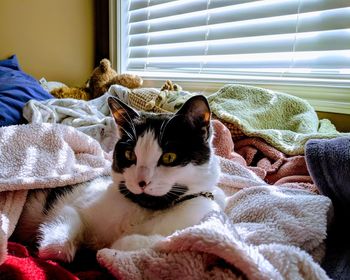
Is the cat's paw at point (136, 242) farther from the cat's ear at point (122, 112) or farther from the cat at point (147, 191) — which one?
the cat's ear at point (122, 112)

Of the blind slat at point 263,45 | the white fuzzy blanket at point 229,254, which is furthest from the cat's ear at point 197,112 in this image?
the blind slat at point 263,45

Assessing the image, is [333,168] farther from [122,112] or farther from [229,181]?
[122,112]

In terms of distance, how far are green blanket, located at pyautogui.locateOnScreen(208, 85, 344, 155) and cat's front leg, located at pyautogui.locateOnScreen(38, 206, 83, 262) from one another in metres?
0.64

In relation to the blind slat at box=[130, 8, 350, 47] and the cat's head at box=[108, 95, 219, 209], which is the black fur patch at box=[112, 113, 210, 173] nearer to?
the cat's head at box=[108, 95, 219, 209]

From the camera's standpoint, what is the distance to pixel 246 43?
1.54 m

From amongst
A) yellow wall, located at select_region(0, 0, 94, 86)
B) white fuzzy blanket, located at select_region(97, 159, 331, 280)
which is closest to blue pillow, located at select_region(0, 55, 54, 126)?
yellow wall, located at select_region(0, 0, 94, 86)

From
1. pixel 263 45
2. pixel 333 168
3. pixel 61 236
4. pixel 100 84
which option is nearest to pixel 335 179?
pixel 333 168

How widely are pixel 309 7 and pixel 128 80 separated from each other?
97 centimetres

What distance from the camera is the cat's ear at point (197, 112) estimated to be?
26.4 inches

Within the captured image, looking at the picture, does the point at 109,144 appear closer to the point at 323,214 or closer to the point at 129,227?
the point at 129,227

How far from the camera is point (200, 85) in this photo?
1690 mm

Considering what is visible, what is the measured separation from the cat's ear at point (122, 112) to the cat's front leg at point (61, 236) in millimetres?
219

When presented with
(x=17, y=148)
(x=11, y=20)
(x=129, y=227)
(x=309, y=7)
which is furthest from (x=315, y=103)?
(x=11, y=20)

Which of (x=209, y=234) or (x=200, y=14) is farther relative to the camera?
(x=200, y=14)
